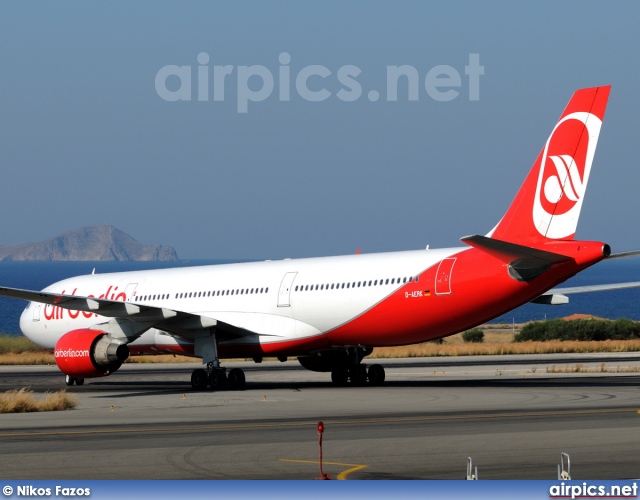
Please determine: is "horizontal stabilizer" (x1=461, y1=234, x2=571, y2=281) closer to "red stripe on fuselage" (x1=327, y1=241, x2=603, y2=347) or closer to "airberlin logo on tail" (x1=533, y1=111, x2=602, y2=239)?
"red stripe on fuselage" (x1=327, y1=241, x2=603, y2=347)

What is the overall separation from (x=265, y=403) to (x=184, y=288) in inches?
402

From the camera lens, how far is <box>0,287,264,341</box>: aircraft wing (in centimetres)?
3275

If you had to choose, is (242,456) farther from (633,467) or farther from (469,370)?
(469,370)

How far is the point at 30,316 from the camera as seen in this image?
42.2 m

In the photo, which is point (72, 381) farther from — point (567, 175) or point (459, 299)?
point (567, 175)

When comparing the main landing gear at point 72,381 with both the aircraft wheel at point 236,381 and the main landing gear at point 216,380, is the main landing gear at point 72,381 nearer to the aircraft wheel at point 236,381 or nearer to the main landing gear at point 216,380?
the main landing gear at point 216,380

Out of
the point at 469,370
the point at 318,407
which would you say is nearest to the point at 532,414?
the point at 318,407

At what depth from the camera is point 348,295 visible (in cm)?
3266

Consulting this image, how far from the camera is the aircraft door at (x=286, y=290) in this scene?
1352 inches

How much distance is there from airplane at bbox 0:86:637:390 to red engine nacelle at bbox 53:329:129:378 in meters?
0.04

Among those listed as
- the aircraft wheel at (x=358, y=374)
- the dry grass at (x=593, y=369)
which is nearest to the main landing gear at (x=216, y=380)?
the aircraft wheel at (x=358, y=374)

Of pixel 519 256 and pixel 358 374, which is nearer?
pixel 519 256

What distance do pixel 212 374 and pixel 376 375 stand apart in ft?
16.6

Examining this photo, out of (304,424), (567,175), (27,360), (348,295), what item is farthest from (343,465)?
(27,360)
